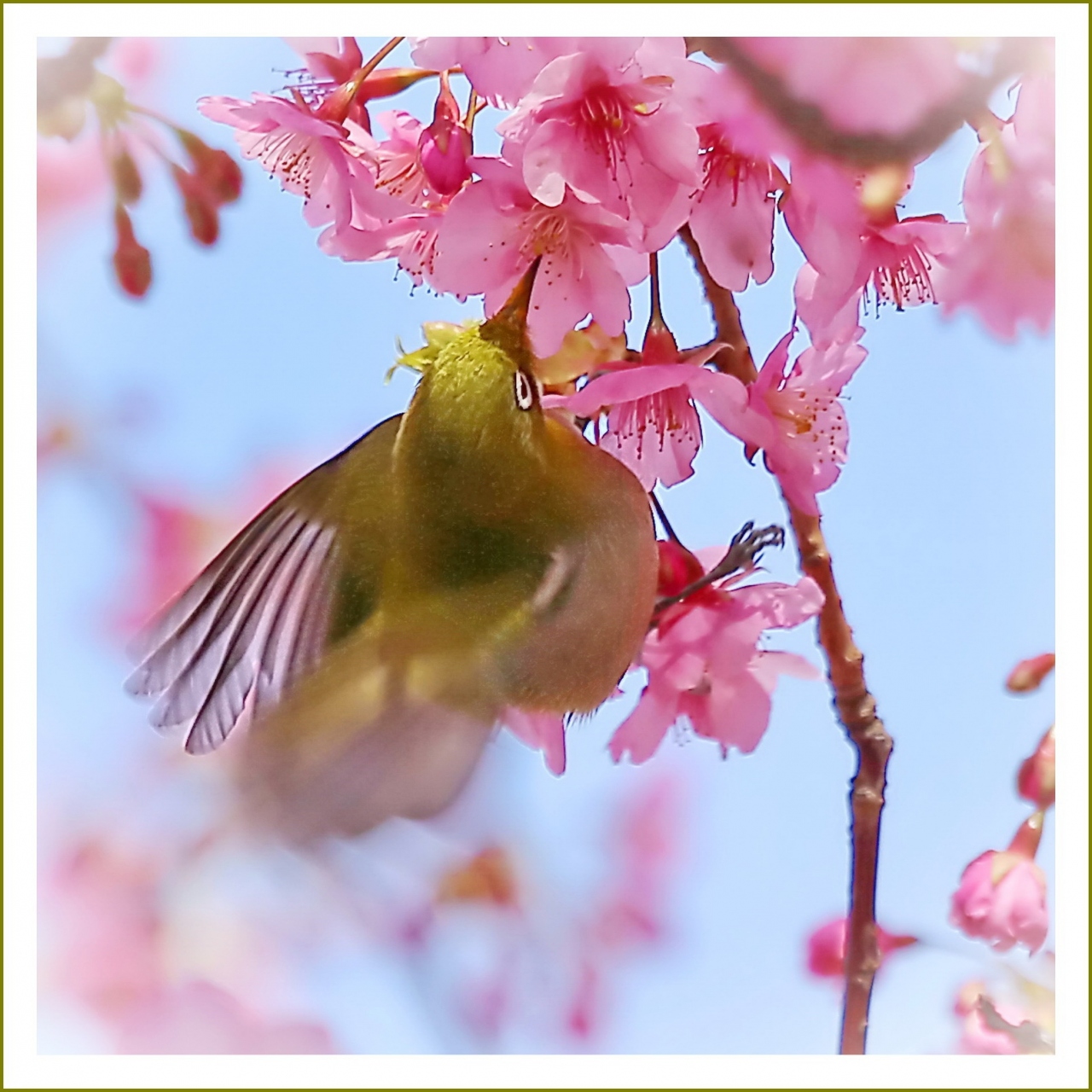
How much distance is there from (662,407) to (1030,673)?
38cm

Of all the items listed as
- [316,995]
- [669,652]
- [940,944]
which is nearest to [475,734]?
[669,652]

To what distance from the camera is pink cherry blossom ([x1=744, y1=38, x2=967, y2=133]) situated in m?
0.63

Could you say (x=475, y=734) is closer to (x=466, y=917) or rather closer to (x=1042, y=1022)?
(x=466, y=917)

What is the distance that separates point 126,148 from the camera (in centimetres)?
80

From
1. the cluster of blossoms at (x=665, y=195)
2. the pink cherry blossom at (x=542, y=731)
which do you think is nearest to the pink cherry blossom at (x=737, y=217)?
the cluster of blossoms at (x=665, y=195)

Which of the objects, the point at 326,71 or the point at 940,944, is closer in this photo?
the point at 326,71

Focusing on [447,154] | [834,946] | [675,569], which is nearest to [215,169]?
[447,154]

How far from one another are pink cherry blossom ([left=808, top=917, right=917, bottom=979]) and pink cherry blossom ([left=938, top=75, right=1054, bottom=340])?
0.49 m

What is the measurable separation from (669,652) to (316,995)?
0.41m

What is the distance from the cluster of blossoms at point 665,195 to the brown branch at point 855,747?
0.14 ft

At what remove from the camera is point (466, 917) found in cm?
87

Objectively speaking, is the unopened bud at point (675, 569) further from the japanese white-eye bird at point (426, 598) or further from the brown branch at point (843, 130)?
the brown branch at point (843, 130)

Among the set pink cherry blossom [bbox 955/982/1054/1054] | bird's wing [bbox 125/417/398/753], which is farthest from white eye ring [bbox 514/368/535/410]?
pink cherry blossom [bbox 955/982/1054/1054]

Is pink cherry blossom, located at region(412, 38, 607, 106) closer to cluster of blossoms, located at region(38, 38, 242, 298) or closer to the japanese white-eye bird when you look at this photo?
the japanese white-eye bird
